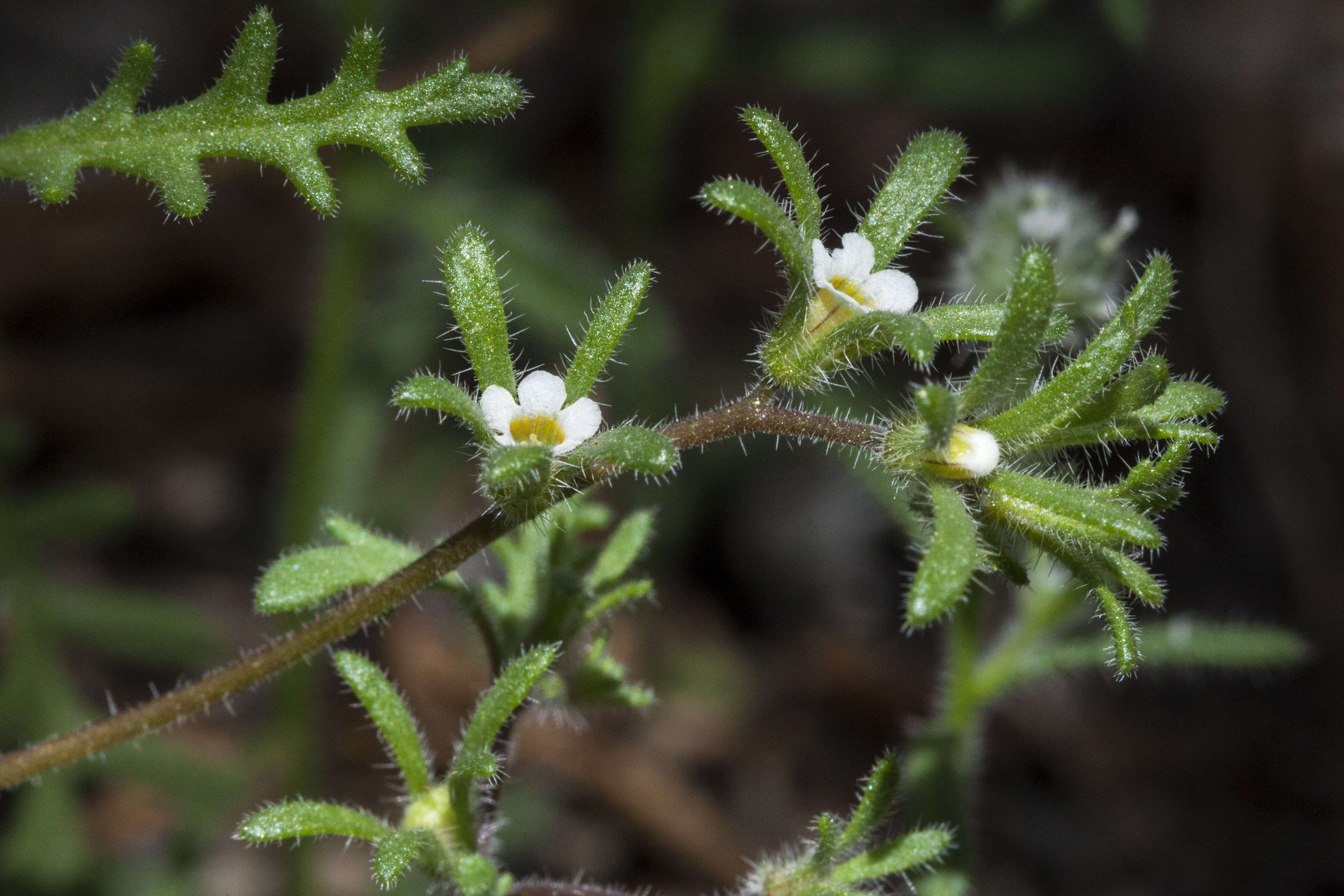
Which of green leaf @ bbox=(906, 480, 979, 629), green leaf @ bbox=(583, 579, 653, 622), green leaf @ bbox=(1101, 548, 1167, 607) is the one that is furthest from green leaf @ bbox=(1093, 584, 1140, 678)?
green leaf @ bbox=(583, 579, 653, 622)

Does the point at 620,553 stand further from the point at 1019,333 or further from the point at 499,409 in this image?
the point at 1019,333

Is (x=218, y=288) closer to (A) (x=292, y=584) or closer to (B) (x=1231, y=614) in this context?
(A) (x=292, y=584)

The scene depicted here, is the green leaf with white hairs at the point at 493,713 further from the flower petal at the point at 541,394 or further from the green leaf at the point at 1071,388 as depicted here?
the green leaf at the point at 1071,388

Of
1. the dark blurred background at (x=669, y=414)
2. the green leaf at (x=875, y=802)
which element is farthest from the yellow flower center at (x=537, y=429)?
the dark blurred background at (x=669, y=414)

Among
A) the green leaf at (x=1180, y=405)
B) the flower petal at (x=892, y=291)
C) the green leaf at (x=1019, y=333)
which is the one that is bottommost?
the green leaf at (x=1180, y=405)

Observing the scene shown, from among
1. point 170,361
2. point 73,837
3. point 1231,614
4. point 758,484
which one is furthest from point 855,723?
point 170,361

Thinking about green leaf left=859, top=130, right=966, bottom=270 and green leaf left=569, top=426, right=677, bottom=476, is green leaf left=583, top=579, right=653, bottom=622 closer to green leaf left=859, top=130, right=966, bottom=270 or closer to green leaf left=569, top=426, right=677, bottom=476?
green leaf left=569, top=426, right=677, bottom=476

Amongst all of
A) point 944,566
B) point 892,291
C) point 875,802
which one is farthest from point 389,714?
point 892,291
